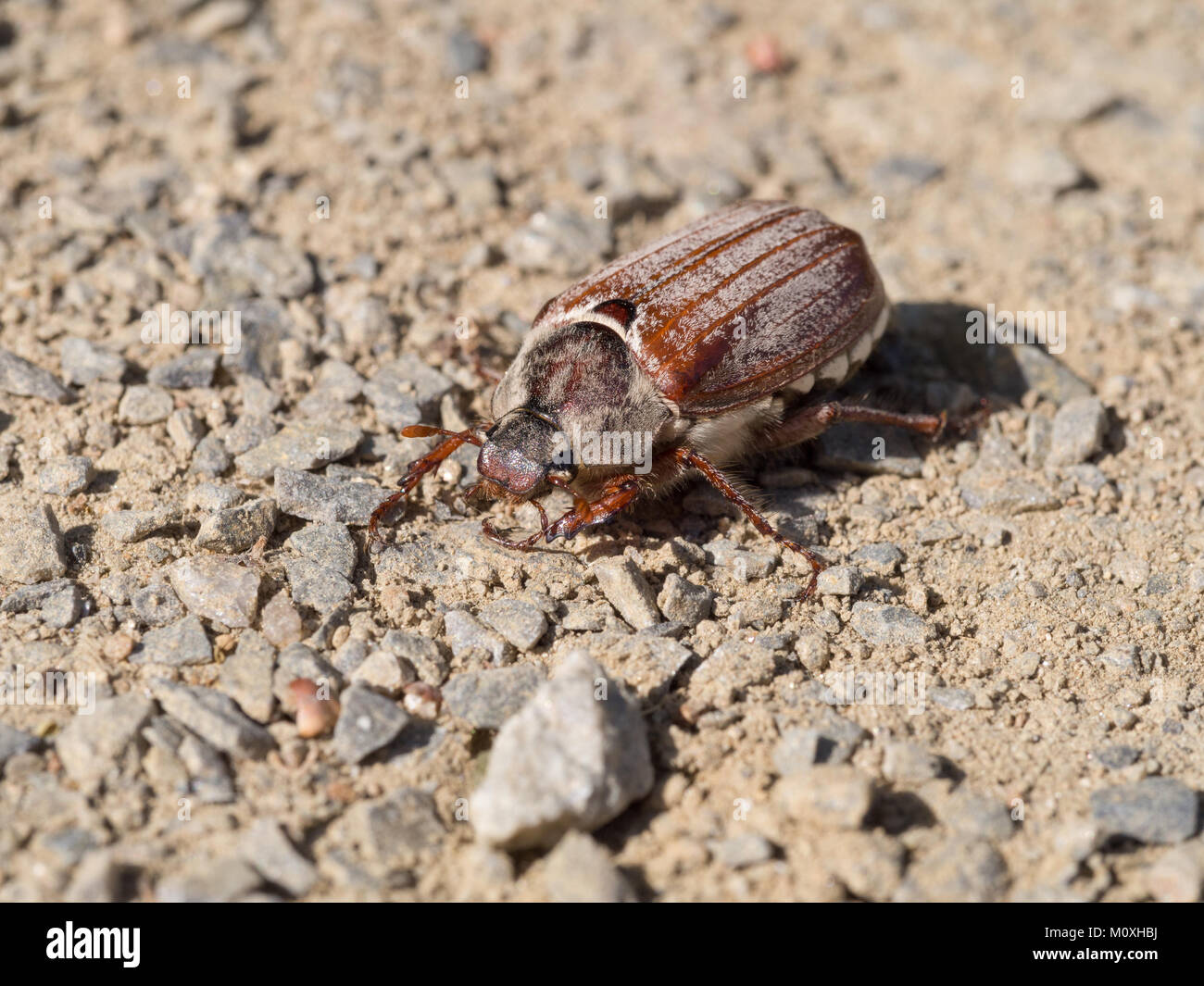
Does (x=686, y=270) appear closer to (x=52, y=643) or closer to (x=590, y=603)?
(x=590, y=603)

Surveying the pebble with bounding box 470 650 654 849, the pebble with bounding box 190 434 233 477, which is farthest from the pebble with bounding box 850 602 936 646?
the pebble with bounding box 190 434 233 477

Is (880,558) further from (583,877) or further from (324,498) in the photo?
(324,498)

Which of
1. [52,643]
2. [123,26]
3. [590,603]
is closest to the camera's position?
[52,643]

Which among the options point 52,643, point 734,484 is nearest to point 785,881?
point 734,484

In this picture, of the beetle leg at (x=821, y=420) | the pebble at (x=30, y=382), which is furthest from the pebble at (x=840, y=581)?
the pebble at (x=30, y=382)

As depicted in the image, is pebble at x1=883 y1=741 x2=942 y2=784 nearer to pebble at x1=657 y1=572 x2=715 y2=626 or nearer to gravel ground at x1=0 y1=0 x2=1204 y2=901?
gravel ground at x1=0 y1=0 x2=1204 y2=901

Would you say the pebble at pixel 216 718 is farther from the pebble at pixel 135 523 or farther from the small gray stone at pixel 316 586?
the pebble at pixel 135 523
